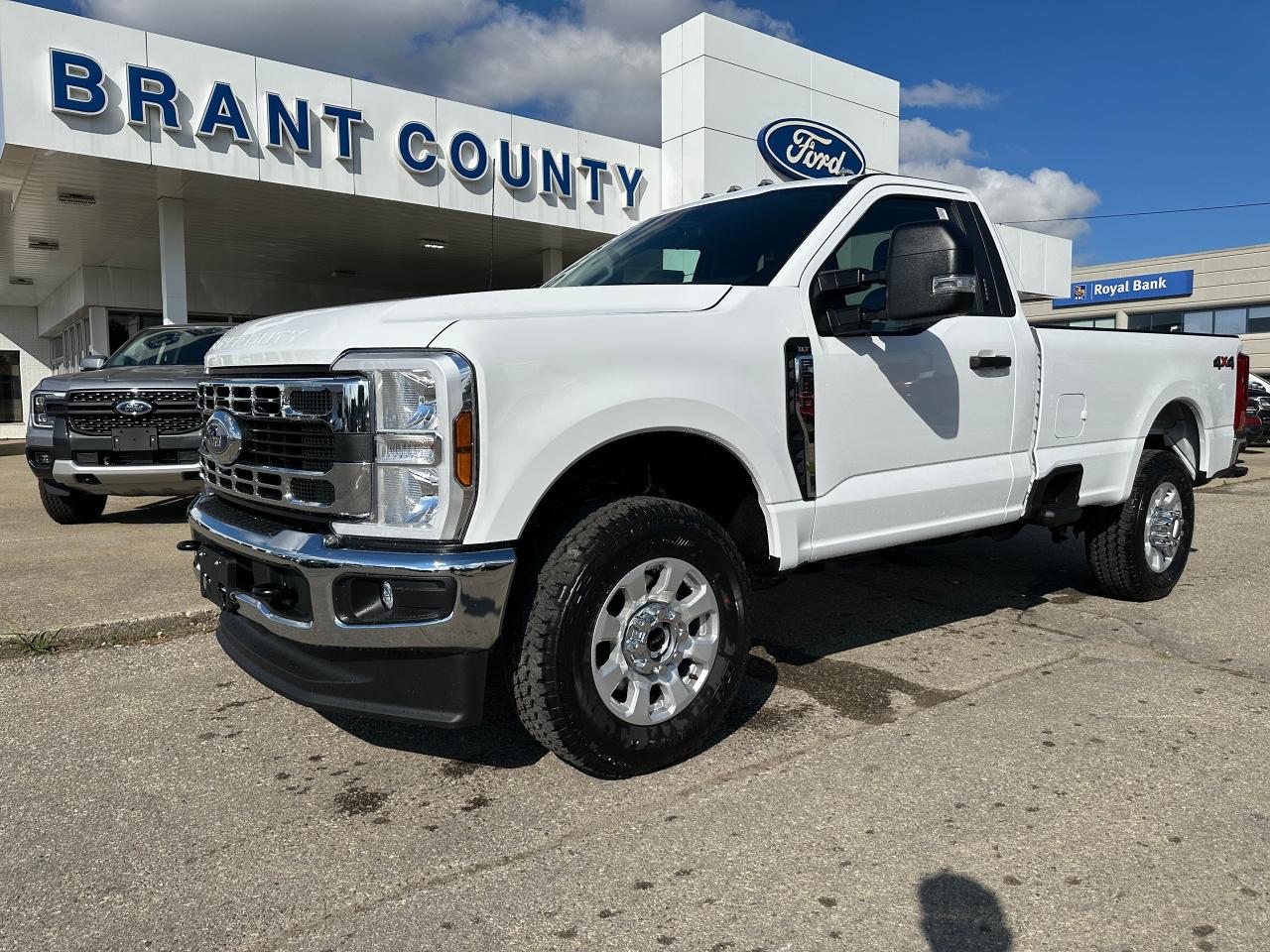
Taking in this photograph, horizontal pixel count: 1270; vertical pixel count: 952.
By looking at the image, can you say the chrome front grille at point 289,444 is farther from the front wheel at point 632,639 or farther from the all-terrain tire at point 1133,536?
the all-terrain tire at point 1133,536

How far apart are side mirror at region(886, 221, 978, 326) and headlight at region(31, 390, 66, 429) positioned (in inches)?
257

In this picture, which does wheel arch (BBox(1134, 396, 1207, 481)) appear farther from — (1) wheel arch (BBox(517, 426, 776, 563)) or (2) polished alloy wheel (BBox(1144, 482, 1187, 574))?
(1) wheel arch (BBox(517, 426, 776, 563))

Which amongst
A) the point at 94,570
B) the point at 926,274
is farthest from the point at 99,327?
the point at 926,274

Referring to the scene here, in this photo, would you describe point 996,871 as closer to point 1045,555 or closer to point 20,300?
point 1045,555

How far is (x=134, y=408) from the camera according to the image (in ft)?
24.0

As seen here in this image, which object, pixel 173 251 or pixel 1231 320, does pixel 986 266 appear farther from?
pixel 1231 320

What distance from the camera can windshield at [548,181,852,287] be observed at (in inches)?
150

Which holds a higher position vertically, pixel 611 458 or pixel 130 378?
pixel 130 378

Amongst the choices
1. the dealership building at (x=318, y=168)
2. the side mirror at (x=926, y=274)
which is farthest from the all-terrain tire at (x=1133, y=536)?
the dealership building at (x=318, y=168)

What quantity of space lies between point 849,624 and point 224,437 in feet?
10.4

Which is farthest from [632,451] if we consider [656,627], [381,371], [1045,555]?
[1045,555]

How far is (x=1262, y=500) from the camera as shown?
10141 millimetres

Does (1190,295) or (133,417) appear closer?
(133,417)

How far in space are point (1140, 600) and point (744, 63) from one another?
1256cm
